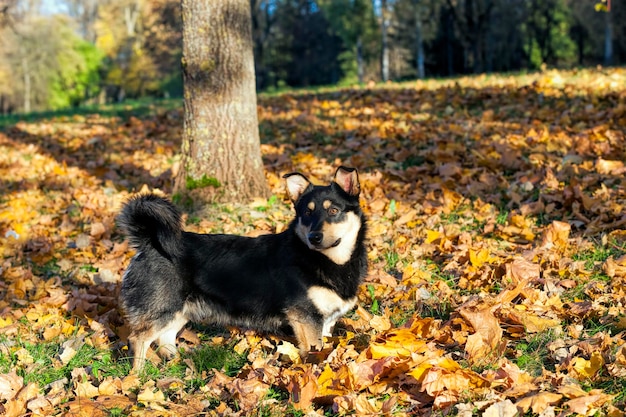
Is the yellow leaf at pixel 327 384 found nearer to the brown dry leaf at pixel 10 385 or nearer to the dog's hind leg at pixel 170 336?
the dog's hind leg at pixel 170 336

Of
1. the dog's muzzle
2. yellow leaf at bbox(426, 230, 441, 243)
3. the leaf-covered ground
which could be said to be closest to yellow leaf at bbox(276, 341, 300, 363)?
the leaf-covered ground

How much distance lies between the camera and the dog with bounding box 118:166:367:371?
167 inches

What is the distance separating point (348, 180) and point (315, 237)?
666 millimetres

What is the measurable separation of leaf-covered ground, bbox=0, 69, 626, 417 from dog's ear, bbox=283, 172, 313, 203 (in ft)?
3.53

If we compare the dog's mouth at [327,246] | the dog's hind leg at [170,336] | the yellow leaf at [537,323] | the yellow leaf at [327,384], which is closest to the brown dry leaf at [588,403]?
the yellow leaf at [537,323]

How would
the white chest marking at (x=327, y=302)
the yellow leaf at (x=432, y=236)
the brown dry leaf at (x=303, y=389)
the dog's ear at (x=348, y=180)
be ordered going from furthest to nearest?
1. the yellow leaf at (x=432, y=236)
2. the dog's ear at (x=348, y=180)
3. the white chest marking at (x=327, y=302)
4. the brown dry leaf at (x=303, y=389)

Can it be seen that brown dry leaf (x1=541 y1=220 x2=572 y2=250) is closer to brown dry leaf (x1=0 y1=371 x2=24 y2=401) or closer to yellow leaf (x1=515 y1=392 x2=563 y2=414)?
yellow leaf (x1=515 y1=392 x2=563 y2=414)

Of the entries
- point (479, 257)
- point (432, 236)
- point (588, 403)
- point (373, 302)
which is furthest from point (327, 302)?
point (432, 236)

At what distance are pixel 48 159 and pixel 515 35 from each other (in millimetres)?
44316

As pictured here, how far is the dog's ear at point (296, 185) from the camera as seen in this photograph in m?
4.69

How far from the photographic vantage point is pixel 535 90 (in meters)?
12.2

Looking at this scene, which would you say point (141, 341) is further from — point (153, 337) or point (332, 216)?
point (332, 216)

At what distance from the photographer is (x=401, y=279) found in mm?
5258

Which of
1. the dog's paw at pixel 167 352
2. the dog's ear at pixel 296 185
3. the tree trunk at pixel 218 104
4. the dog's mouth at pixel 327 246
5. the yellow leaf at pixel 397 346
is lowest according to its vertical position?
the dog's paw at pixel 167 352
